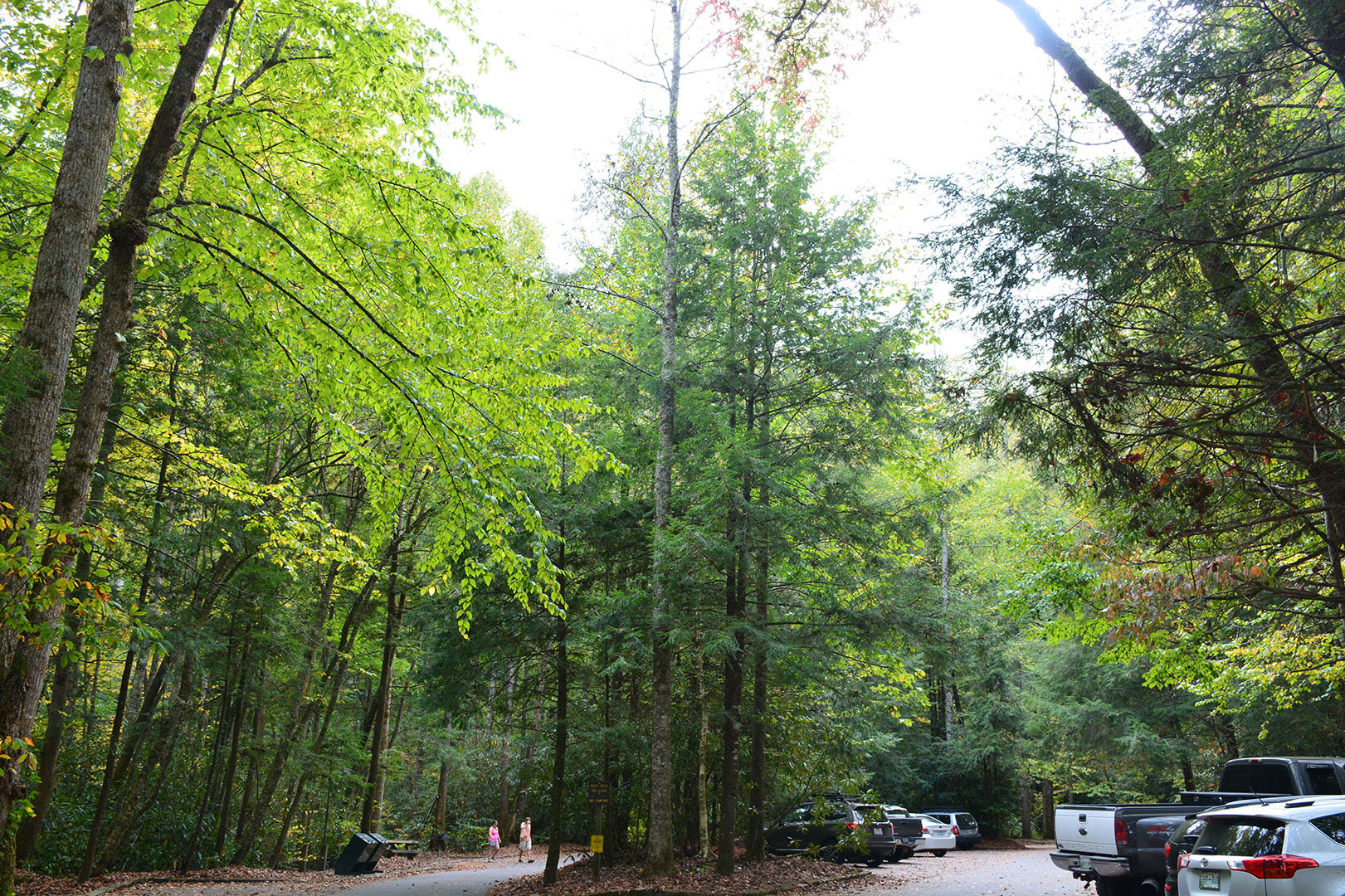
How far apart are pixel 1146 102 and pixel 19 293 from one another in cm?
1115

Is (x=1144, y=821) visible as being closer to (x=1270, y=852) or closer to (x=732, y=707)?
(x=1270, y=852)

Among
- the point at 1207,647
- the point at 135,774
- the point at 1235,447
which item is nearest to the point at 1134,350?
the point at 1235,447

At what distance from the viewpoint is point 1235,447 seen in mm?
5816

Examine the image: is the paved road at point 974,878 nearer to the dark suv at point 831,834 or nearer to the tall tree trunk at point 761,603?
the dark suv at point 831,834

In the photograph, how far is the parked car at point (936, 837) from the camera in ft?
65.8

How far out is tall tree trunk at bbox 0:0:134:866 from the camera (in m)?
5.00

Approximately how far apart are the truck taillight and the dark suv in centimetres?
913

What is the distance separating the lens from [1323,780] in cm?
1055

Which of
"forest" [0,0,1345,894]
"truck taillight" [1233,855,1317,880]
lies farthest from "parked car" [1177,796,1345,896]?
"forest" [0,0,1345,894]

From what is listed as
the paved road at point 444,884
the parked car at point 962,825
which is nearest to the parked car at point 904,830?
the parked car at point 962,825

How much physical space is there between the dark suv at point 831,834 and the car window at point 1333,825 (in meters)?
9.30

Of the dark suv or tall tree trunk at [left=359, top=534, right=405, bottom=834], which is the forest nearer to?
tall tree trunk at [left=359, top=534, right=405, bottom=834]

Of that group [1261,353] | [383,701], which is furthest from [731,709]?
[383,701]

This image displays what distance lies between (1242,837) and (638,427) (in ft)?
32.8
